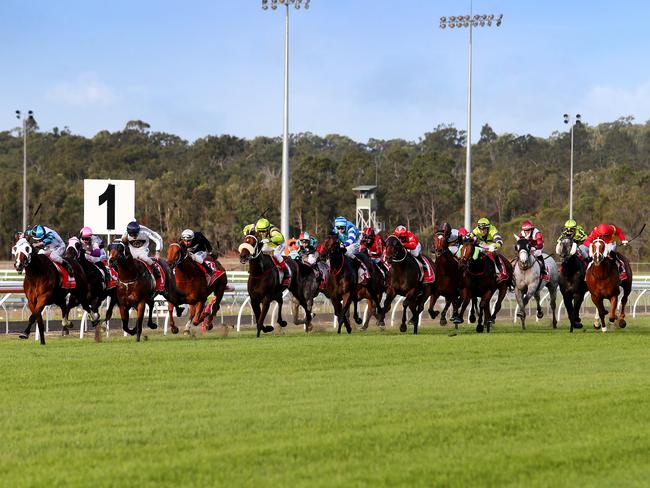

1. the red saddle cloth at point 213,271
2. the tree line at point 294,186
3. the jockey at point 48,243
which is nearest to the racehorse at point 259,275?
the red saddle cloth at point 213,271

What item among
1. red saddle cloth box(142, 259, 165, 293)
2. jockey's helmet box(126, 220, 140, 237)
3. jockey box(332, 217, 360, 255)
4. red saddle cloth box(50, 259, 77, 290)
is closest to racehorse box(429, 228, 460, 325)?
jockey box(332, 217, 360, 255)

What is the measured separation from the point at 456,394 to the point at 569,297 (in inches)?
475

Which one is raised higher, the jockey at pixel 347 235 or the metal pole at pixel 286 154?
the metal pole at pixel 286 154

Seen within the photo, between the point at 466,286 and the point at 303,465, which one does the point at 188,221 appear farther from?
the point at 303,465

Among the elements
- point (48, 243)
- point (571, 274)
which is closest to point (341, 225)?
point (571, 274)

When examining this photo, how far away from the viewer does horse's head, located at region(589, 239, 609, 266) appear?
20781 mm

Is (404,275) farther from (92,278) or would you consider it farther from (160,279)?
(92,278)

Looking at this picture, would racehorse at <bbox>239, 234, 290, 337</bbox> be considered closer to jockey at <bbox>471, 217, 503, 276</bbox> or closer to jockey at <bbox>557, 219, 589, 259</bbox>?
jockey at <bbox>471, 217, 503, 276</bbox>

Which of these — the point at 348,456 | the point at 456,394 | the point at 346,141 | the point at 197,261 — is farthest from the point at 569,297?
the point at 346,141

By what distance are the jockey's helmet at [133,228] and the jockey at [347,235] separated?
3.92 meters

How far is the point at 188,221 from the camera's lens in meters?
72.3

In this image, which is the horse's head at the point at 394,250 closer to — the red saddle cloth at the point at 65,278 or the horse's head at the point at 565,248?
the horse's head at the point at 565,248

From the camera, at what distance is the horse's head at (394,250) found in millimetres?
20828

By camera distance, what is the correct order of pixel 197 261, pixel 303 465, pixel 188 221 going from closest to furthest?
pixel 303 465, pixel 197 261, pixel 188 221
